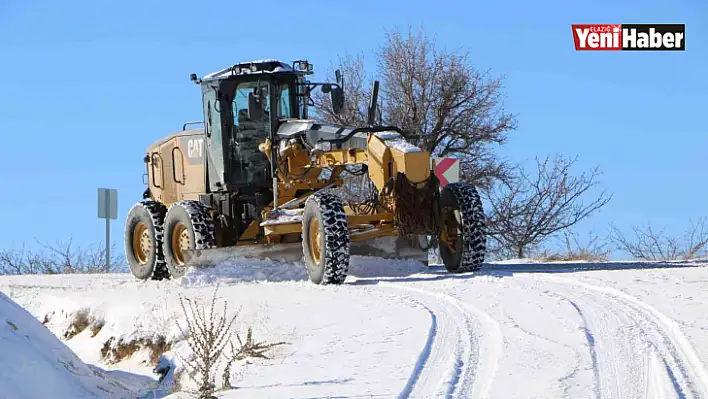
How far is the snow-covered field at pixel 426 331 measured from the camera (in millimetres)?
7605

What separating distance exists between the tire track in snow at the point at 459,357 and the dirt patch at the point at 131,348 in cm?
278

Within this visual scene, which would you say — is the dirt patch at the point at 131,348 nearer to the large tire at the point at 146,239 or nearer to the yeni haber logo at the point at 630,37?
the large tire at the point at 146,239

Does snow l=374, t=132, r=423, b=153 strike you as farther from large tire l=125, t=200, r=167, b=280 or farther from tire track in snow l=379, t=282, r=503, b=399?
large tire l=125, t=200, r=167, b=280

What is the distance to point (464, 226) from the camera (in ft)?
47.2

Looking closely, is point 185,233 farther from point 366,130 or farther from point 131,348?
point 131,348

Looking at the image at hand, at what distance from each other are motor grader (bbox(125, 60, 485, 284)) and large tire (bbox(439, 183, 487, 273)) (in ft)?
0.05

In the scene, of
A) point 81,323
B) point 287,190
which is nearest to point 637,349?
point 81,323

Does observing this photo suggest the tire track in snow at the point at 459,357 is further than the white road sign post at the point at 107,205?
No

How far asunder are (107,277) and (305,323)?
10.6 meters

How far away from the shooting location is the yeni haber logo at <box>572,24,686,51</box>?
1969 centimetres

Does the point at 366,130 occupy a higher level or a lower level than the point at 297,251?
higher

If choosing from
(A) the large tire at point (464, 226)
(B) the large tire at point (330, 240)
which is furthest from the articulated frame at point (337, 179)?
(A) the large tire at point (464, 226)

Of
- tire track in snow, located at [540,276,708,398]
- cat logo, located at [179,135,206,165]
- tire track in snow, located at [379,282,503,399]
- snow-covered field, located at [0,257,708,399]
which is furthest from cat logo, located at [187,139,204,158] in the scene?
tire track in snow, located at [540,276,708,398]

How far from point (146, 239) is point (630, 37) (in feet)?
29.0
